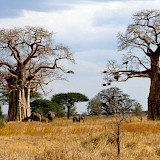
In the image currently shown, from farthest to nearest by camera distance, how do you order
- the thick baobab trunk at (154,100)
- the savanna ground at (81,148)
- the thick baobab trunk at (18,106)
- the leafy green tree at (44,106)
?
the leafy green tree at (44,106)
the thick baobab trunk at (18,106)
the thick baobab trunk at (154,100)
the savanna ground at (81,148)

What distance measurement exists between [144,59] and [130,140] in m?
13.7

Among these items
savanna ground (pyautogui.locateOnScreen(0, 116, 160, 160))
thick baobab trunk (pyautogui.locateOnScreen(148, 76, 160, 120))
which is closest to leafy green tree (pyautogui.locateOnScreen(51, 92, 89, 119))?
thick baobab trunk (pyautogui.locateOnScreen(148, 76, 160, 120))

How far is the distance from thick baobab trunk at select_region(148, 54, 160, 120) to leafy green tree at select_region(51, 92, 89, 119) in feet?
65.3

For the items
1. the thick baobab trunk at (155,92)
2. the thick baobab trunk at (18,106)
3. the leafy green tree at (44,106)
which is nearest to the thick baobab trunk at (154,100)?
the thick baobab trunk at (155,92)

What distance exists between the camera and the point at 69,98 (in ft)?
132

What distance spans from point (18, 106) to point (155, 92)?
38.4ft

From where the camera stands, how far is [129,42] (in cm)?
2153

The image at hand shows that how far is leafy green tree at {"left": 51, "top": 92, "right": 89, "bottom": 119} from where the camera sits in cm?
3997

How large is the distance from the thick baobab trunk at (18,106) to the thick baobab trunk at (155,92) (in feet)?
35.6

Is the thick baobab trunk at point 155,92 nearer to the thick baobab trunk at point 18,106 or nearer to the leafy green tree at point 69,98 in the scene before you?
the thick baobab trunk at point 18,106

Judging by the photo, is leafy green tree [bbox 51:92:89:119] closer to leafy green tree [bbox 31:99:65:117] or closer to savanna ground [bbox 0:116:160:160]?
leafy green tree [bbox 31:99:65:117]

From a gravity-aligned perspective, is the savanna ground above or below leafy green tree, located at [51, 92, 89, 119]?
below

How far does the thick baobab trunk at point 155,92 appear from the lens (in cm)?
2056

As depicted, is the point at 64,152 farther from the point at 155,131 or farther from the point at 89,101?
the point at 89,101
